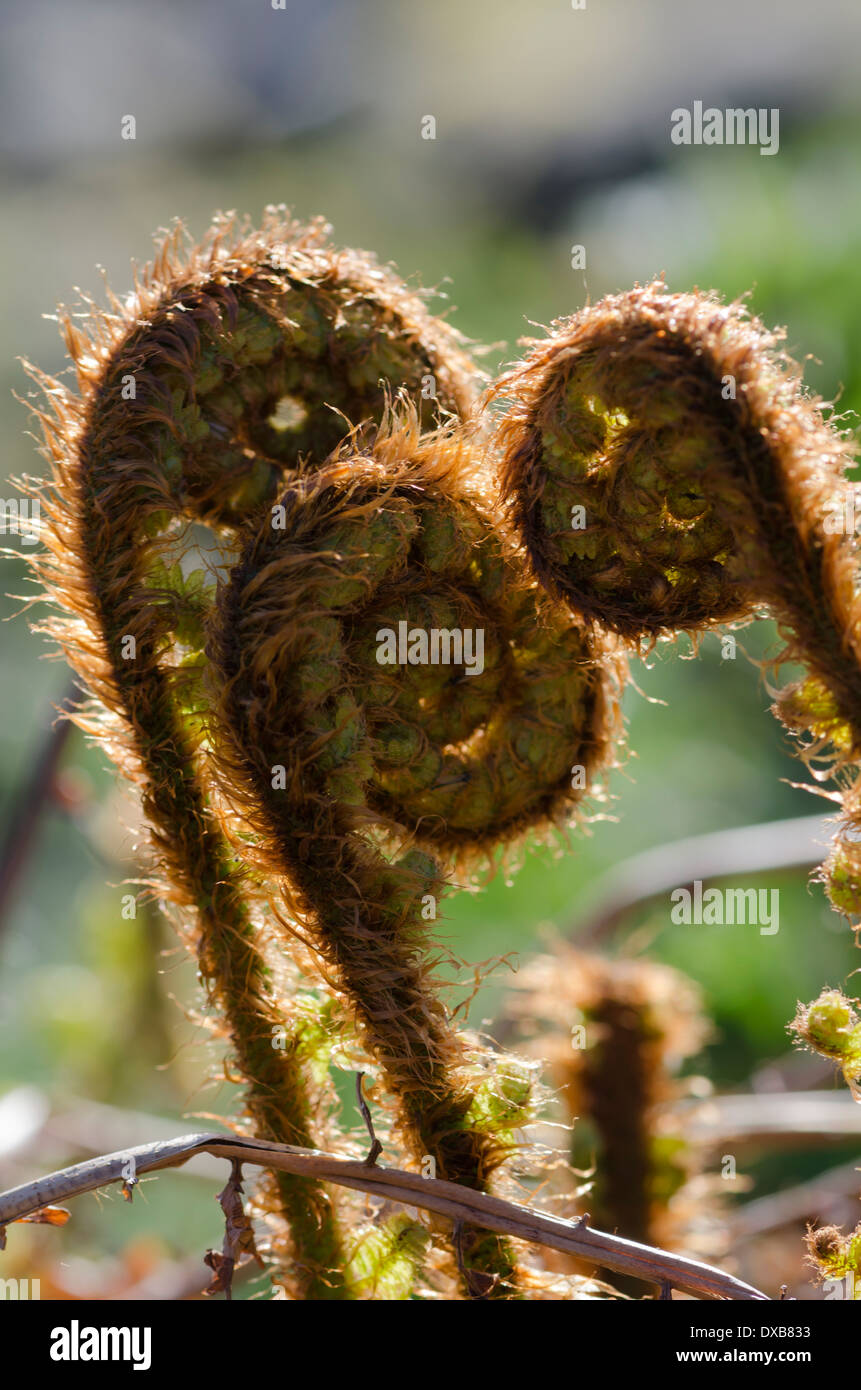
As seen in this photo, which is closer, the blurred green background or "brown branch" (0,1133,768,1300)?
"brown branch" (0,1133,768,1300)

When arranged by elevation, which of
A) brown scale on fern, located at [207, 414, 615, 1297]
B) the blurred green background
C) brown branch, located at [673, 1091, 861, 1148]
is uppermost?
the blurred green background

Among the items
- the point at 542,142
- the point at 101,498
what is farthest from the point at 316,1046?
the point at 542,142

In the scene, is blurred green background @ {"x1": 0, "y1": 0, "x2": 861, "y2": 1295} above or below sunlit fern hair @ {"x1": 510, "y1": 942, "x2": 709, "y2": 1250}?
above

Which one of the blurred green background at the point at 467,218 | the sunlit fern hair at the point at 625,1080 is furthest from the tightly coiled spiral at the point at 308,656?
the blurred green background at the point at 467,218

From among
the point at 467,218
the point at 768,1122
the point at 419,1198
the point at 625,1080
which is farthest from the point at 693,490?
the point at 467,218

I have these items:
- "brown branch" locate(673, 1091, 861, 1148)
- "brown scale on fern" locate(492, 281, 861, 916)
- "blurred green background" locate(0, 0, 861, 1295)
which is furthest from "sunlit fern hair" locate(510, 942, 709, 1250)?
"blurred green background" locate(0, 0, 861, 1295)

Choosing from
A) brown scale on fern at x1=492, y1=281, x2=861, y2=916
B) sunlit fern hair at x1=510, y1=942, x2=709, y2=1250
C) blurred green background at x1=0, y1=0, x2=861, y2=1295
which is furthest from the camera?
blurred green background at x1=0, y1=0, x2=861, y2=1295

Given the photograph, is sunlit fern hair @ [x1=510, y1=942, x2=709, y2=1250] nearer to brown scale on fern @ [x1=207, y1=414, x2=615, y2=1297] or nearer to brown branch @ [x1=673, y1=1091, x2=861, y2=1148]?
brown branch @ [x1=673, y1=1091, x2=861, y2=1148]
